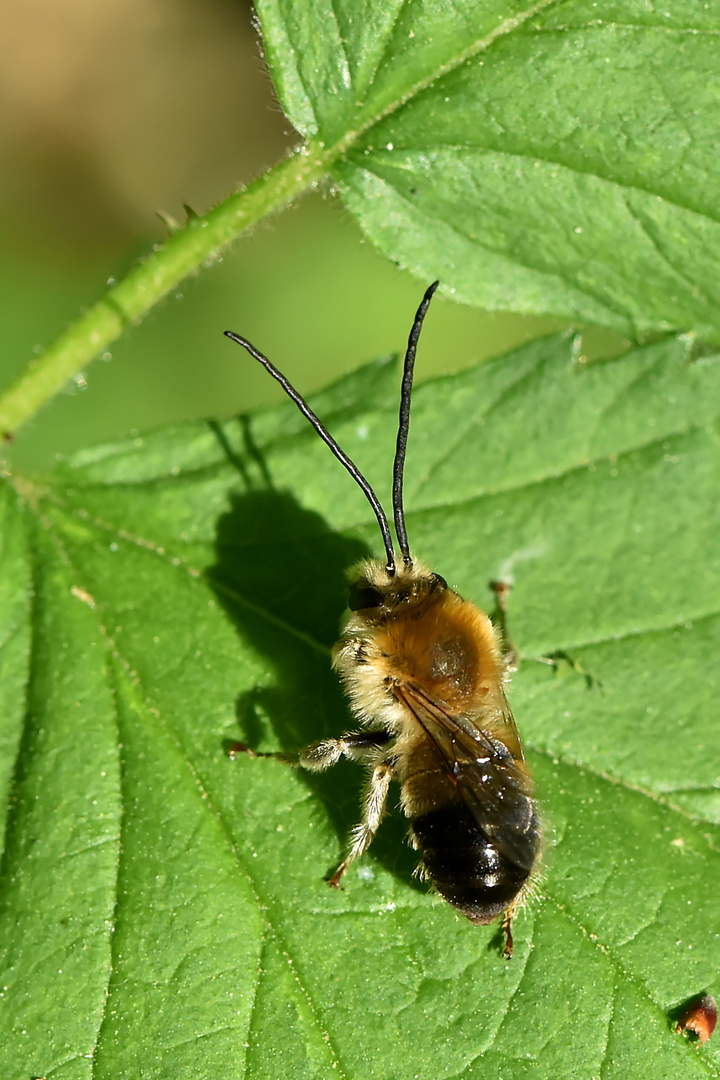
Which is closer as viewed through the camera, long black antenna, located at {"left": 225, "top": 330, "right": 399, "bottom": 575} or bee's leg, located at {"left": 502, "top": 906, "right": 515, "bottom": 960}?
bee's leg, located at {"left": 502, "top": 906, "right": 515, "bottom": 960}

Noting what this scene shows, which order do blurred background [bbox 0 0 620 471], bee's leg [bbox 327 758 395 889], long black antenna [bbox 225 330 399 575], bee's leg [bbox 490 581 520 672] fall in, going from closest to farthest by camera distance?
bee's leg [bbox 327 758 395 889]
long black antenna [bbox 225 330 399 575]
bee's leg [bbox 490 581 520 672]
blurred background [bbox 0 0 620 471]

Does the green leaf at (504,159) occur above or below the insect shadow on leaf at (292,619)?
above

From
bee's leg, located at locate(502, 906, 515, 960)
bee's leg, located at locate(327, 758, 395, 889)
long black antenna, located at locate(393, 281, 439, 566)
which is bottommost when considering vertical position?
bee's leg, located at locate(502, 906, 515, 960)

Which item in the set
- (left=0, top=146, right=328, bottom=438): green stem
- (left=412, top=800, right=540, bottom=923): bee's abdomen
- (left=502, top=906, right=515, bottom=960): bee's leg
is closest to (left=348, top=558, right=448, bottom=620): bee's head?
(left=412, top=800, right=540, bottom=923): bee's abdomen

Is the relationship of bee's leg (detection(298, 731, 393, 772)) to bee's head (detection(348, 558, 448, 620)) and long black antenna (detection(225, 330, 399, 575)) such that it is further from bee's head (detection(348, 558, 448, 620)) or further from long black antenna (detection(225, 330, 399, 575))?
long black antenna (detection(225, 330, 399, 575))

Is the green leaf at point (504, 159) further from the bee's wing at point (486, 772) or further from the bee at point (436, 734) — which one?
the bee's wing at point (486, 772)

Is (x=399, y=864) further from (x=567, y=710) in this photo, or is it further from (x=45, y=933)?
(x=45, y=933)

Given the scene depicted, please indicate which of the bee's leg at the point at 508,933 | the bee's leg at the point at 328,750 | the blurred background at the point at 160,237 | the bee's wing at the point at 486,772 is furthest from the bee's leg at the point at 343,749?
the blurred background at the point at 160,237
